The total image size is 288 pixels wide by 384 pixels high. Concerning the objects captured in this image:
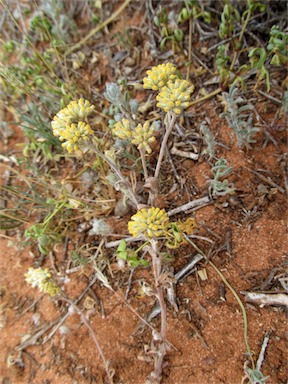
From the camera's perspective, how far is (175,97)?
1504 millimetres

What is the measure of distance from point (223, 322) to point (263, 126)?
3.66 feet

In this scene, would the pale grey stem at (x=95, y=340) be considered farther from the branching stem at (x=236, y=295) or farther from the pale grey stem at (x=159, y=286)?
the branching stem at (x=236, y=295)

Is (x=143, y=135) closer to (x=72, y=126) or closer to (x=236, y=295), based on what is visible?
(x=72, y=126)

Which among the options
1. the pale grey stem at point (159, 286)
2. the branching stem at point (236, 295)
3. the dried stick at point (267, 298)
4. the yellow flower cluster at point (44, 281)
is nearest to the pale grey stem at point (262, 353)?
the branching stem at point (236, 295)

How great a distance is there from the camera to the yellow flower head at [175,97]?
1.50 m

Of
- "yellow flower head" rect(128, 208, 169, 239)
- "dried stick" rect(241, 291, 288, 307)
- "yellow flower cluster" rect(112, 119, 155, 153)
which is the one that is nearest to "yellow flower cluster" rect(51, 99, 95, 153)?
"yellow flower cluster" rect(112, 119, 155, 153)

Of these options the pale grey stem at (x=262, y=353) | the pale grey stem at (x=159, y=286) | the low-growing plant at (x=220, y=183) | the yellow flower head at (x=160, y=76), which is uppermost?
the yellow flower head at (x=160, y=76)

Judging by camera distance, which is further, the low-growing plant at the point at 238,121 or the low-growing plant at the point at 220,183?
the low-growing plant at the point at 238,121

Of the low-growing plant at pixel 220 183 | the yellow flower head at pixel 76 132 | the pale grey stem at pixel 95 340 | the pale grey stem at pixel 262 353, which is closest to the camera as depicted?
the yellow flower head at pixel 76 132

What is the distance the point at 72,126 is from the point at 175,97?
1.41 ft

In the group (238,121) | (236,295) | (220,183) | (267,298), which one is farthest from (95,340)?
(238,121)

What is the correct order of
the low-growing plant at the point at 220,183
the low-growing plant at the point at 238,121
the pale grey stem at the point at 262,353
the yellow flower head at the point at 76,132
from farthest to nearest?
the low-growing plant at the point at 238,121
the low-growing plant at the point at 220,183
the pale grey stem at the point at 262,353
the yellow flower head at the point at 76,132

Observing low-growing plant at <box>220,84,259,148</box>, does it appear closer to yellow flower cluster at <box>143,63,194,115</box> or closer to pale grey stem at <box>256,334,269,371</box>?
yellow flower cluster at <box>143,63,194,115</box>

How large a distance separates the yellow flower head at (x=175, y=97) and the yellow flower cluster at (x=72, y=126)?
11.8 inches
